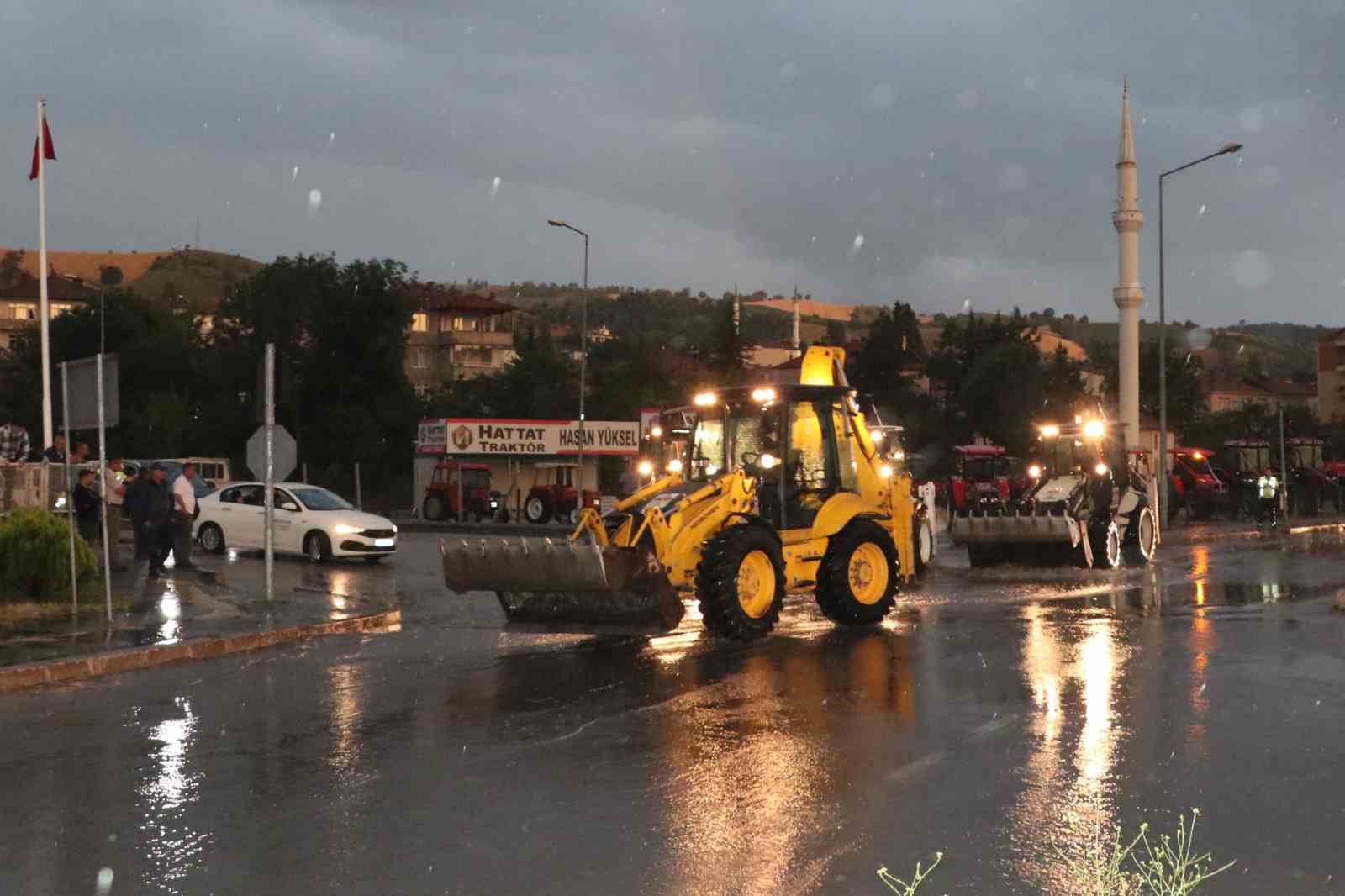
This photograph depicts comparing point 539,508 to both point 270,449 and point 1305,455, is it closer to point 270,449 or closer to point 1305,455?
point 270,449

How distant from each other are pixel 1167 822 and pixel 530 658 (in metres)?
7.32

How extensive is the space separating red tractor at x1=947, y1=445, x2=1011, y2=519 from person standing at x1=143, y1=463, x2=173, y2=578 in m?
20.8

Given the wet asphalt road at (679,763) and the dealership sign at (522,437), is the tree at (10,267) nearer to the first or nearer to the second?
the dealership sign at (522,437)

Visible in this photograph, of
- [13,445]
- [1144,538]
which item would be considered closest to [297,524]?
[13,445]

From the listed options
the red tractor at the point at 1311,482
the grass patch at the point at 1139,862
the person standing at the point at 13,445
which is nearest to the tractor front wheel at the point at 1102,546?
the grass patch at the point at 1139,862

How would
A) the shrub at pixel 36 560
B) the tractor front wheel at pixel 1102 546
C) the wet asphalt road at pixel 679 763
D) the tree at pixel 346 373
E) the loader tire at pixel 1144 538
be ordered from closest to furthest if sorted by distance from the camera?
1. the wet asphalt road at pixel 679 763
2. the shrub at pixel 36 560
3. the tractor front wheel at pixel 1102 546
4. the loader tire at pixel 1144 538
5. the tree at pixel 346 373

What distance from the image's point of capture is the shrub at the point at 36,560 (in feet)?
58.4

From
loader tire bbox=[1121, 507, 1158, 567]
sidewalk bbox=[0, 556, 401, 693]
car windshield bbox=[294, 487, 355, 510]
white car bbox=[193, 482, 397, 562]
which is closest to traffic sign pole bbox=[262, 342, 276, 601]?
sidewalk bbox=[0, 556, 401, 693]

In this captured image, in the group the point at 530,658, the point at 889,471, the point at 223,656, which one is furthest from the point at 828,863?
the point at 889,471

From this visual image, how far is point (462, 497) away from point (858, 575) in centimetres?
3226

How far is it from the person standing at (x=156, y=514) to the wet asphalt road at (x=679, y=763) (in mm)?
7422

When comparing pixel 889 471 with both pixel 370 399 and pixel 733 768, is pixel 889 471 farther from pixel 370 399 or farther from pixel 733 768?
pixel 370 399

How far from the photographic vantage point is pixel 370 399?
7056 cm

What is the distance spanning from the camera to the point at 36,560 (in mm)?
17828
